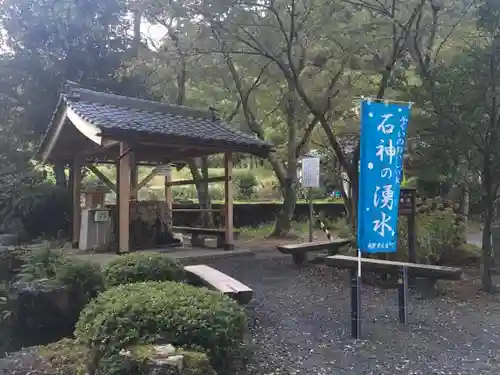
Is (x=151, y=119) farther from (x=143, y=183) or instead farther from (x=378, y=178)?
(x=378, y=178)

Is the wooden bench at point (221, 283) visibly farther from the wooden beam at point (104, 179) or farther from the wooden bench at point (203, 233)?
the wooden beam at point (104, 179)

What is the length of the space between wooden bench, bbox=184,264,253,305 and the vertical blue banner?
1194 mm

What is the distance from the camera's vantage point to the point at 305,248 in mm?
8773

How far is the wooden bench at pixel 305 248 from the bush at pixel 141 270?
11.9ft

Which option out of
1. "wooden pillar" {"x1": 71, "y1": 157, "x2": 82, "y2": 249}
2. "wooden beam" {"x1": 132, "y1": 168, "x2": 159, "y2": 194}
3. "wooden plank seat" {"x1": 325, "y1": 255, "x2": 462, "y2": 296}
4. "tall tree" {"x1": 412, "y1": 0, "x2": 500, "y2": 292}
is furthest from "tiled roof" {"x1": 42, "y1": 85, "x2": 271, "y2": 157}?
"tall tree" {"x1": 412, "y1": 0, "x2": 500, "y2": 292}

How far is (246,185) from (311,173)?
11351mm

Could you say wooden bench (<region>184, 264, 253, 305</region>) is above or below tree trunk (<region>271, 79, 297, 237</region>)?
below

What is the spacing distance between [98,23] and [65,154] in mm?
4251

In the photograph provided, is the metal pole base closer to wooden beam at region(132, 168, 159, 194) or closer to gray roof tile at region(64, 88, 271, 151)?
gray roof tile at region(64, 88, 271, 151)

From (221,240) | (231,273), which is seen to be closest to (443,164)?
(231,273)

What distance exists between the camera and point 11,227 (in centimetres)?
1254

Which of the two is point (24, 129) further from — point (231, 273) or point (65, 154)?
point (231, 273)

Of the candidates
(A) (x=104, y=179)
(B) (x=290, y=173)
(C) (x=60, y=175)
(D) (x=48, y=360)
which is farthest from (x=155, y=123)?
(C) (x=60, y=175)

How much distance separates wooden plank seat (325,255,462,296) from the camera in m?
5.97
